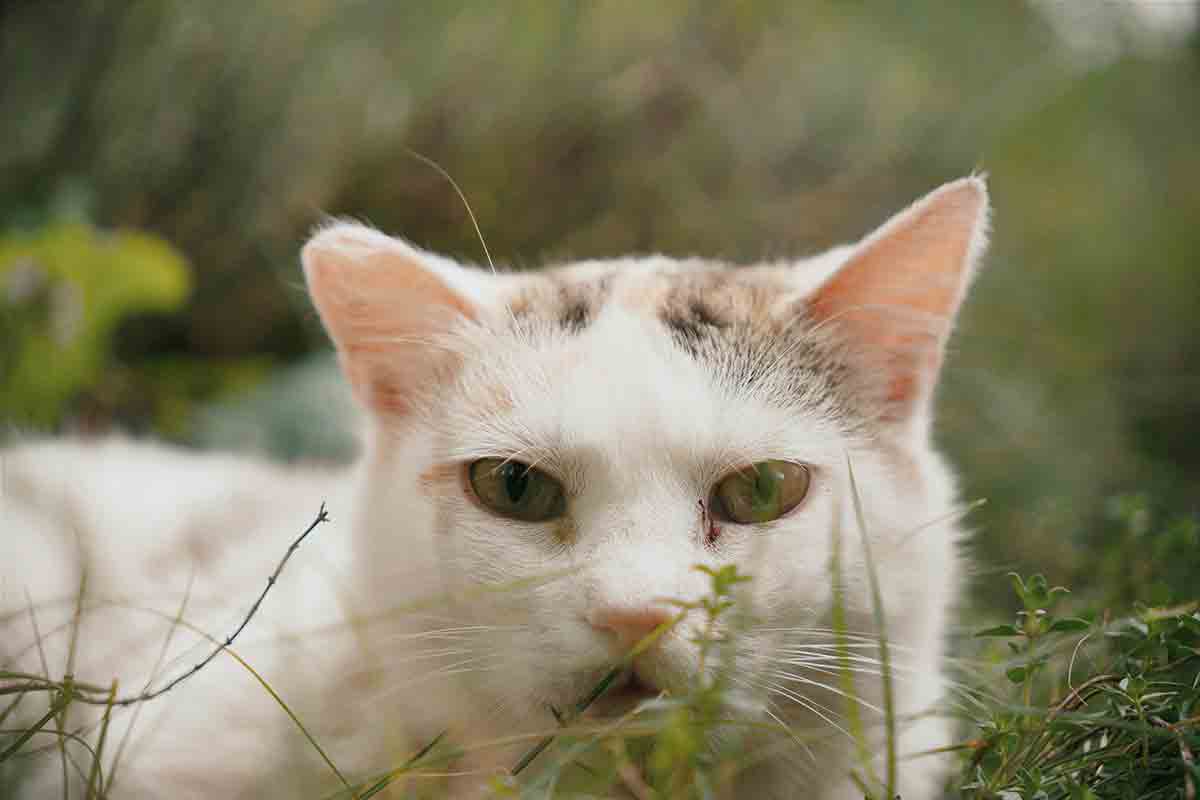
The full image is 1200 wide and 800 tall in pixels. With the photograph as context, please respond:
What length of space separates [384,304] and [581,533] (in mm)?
619

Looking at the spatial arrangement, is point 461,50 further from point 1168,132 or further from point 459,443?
point 1168,132

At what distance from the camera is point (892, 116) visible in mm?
3971

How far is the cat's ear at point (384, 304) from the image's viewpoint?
163 cm

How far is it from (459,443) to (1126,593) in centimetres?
131

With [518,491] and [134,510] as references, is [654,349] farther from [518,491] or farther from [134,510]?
[134,510]

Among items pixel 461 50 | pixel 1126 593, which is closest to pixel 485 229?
→ pixel 461 50

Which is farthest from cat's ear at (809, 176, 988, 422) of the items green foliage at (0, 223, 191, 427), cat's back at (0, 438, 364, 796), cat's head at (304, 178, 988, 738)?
green foliage at (0, 223, 191, 427)

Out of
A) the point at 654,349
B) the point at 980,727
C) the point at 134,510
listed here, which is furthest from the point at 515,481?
the point at 134,510

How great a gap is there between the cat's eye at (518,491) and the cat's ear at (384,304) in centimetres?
31

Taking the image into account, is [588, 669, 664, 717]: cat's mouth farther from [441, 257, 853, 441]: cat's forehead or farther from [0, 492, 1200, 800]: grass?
[441, 257, 853, 441]: cat's forehead

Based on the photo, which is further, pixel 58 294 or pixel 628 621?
pixel 58 294

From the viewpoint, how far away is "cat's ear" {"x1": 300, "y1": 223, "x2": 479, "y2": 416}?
163 cm

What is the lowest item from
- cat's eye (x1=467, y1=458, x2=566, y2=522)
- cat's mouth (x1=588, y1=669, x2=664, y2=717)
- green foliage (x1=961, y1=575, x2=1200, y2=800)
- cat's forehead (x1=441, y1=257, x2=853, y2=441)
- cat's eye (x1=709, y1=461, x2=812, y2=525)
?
green foliage (x1=961, y1=575, x2=1200, y2=800)

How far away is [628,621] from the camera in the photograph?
120 centimetres
